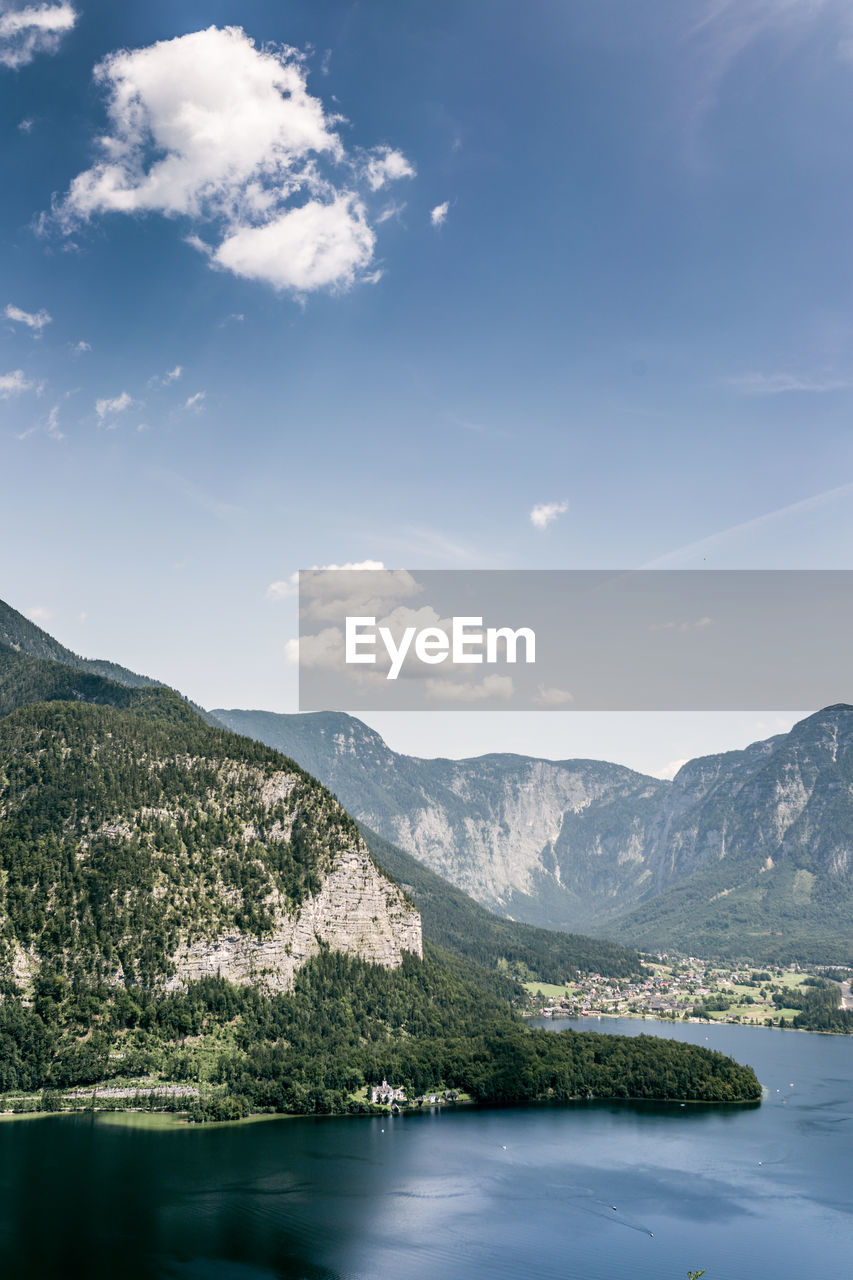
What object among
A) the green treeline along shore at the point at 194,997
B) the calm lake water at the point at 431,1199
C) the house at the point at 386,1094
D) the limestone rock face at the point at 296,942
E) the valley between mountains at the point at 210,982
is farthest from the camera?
the limestone rock face at the point at 296,942

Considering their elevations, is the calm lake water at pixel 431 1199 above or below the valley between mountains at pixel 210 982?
below

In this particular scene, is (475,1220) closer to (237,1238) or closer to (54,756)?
(237,1238)

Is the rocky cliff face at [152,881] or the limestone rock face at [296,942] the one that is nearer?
the rocky cliff face at [152,881]

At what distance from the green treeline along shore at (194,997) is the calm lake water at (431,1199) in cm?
1024

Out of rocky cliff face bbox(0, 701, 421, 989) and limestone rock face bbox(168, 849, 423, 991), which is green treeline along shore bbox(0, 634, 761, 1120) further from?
limestone rock face bbox(168, 849, 423, 991)

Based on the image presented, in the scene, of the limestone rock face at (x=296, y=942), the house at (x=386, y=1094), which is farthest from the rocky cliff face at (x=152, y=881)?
the house at (x=386, y=1094)

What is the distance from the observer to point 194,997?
168 m

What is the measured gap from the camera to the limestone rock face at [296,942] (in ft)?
568

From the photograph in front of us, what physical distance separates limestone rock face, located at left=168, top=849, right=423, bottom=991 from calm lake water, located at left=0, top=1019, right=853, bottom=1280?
33031 millimetres

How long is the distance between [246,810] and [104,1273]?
108 metres

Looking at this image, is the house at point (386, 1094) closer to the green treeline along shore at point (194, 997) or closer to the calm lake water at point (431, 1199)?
the green treeline along shore at point (194, 997)

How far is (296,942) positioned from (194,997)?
23219 mm

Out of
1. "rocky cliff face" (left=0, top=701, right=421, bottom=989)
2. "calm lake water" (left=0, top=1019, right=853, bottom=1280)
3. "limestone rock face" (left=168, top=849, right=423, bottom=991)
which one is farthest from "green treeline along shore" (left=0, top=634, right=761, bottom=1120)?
"calm lake water" (left=0, top=1019, right=853, bottom=1280)

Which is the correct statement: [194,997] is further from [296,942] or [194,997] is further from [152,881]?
[296,942]
